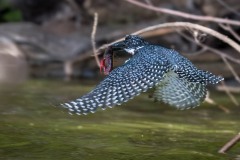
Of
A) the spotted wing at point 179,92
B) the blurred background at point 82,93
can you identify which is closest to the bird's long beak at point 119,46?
the blurred background at point 82,93

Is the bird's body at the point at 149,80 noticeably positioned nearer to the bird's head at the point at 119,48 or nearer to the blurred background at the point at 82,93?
the bird's head at the point at 119,48

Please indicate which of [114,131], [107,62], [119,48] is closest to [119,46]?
[119,48]

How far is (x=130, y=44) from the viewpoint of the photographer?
4758mm

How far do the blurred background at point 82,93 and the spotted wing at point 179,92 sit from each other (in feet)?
1.06

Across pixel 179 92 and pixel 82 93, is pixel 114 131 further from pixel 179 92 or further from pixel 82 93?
pixel 82 93

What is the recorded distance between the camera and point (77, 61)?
36.6 feet

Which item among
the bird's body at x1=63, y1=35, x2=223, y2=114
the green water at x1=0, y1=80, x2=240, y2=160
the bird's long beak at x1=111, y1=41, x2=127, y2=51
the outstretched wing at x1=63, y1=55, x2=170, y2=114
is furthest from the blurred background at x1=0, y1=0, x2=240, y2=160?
the outstretched wing at x1=63, y1=55, x2=170, y2=114

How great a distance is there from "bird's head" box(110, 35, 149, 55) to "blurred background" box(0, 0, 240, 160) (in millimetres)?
123

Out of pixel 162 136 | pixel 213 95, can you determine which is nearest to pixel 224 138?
pixel 162 136

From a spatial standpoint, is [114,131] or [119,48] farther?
[114,131]

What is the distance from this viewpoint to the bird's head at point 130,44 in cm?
472

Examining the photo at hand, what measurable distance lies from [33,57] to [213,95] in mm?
4121

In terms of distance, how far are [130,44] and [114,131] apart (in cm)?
105

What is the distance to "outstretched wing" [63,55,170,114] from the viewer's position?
12.6 ft
